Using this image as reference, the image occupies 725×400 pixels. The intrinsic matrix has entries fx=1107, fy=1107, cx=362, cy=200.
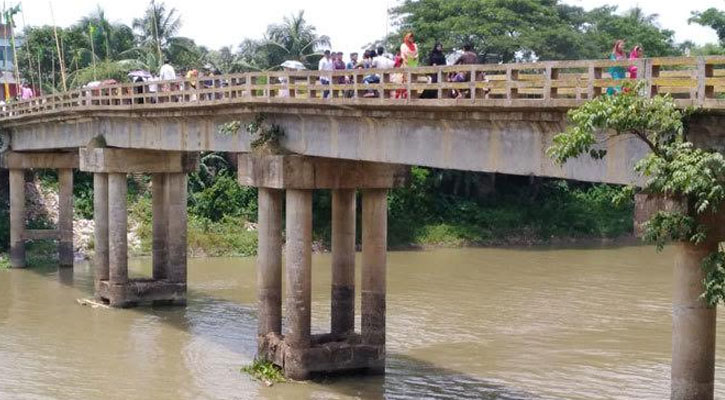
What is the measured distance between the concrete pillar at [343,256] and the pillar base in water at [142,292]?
10.3 m

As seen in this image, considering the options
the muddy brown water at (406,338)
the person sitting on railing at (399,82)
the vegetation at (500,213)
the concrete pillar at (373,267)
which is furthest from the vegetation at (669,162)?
the vegetation at (500,213)

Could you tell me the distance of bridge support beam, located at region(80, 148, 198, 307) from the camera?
3272 centimetres

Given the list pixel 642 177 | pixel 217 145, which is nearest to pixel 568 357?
pixel 217 145

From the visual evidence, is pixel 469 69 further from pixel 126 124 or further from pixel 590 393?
pixel 126 124

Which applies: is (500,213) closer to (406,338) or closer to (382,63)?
(406,338)

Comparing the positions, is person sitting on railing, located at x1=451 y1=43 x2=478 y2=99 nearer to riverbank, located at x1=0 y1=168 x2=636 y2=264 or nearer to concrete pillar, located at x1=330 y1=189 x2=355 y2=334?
concrete pillar, located at x1=330 y1=189 x2=355 y2=334

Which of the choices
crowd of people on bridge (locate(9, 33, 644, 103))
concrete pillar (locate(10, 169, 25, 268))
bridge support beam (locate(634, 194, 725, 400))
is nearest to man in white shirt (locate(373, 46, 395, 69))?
crowd of people on bridge (locate(9, 33, 644, 103))

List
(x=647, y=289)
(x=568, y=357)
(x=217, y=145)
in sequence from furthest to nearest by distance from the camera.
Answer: (x=647, y=289) < (x=217, y=145) < (x=568, y=357)

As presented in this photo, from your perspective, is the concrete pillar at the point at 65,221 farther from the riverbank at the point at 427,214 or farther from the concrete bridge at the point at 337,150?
the concrete bridge at the point at 337,150

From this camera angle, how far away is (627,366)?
970 inches

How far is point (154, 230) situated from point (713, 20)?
3520cm

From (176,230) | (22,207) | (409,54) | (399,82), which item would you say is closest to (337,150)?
(409,54)

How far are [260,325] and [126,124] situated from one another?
438 inches

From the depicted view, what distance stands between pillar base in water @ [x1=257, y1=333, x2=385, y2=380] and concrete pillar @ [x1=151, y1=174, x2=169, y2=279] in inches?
411
